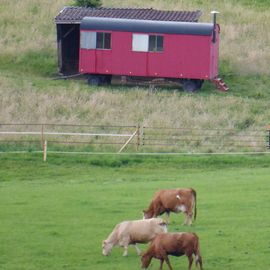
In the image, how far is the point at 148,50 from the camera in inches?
2068

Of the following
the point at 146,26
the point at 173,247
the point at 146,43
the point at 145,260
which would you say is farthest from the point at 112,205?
the point at 146,26

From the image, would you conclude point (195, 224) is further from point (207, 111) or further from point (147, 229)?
point (207, 111)

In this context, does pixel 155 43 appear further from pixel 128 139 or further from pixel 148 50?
pixel 128 139

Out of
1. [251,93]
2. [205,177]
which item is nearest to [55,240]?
[205,177]

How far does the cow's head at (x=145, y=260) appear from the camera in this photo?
21.8 m

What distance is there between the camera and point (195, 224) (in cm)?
2648

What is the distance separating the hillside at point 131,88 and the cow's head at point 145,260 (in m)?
22.6

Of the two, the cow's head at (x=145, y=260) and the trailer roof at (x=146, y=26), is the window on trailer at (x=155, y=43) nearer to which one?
the trailer roof at (x=146, y=26)

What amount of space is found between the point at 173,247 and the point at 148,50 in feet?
105

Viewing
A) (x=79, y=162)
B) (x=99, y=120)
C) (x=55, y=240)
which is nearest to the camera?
(x=55, y=240)

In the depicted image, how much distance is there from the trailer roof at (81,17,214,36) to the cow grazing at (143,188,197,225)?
26.4 meters

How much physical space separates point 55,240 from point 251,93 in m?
28.3

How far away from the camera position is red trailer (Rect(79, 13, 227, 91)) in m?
52.0

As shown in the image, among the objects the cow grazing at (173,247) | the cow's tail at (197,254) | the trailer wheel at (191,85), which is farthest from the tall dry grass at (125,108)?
the cow's tail at (197,254)
